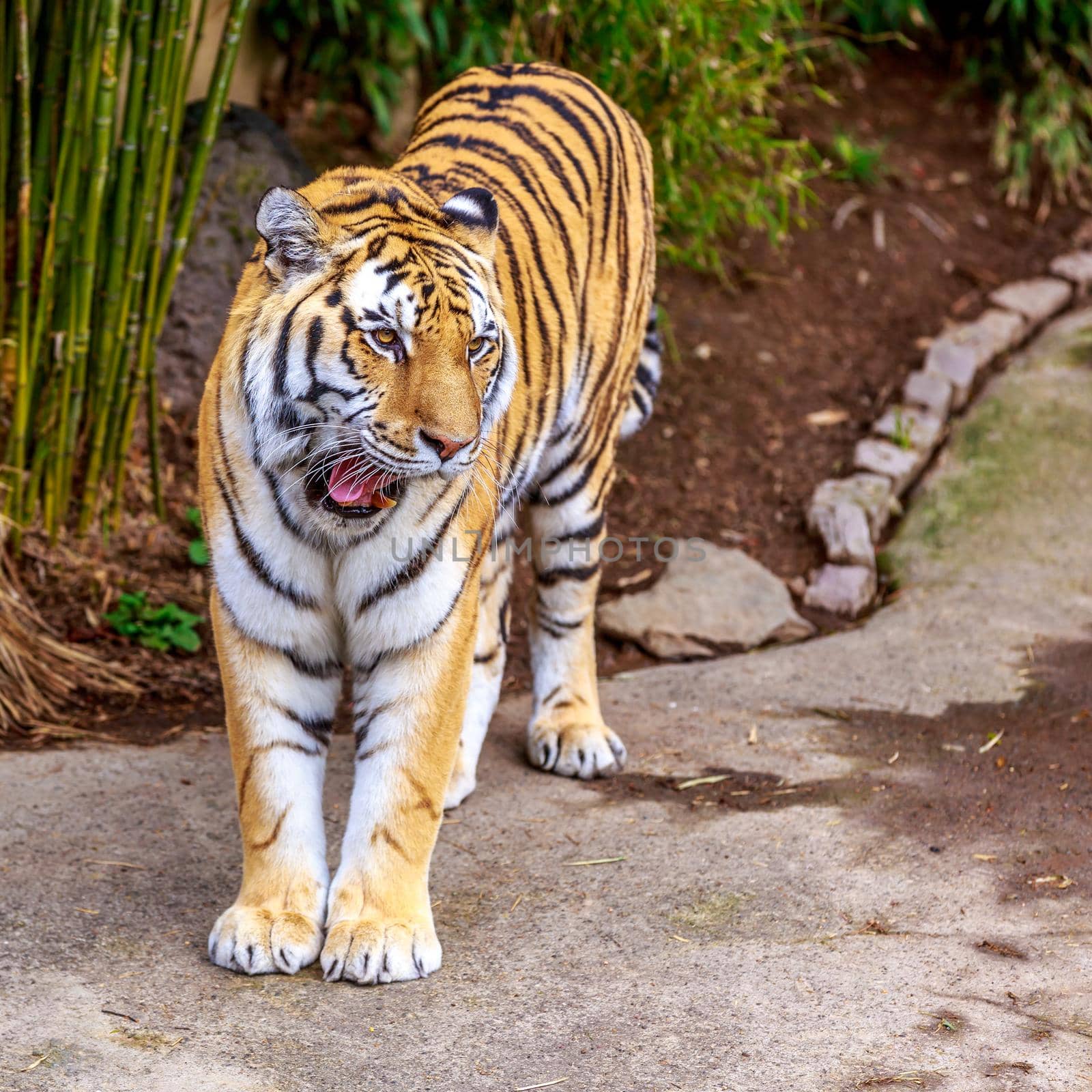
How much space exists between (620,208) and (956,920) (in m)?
1.90

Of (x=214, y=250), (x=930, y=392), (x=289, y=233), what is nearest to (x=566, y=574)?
(x=289, y=233)

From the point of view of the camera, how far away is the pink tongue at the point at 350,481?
231 cm

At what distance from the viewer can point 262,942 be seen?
8.02 feet

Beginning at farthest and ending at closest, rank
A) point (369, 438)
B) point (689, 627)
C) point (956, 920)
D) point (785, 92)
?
point (785, 92), point (689, 627), point (956, 920), point (369, 438)

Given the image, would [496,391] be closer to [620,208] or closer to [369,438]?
[369,438]

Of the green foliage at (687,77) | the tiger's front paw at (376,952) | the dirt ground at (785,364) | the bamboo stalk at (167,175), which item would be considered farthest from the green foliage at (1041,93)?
the tiger's front paw at (376,952)

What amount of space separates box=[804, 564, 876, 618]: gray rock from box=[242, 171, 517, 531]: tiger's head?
237 cm

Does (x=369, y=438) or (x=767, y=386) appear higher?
(x=369, y=438)

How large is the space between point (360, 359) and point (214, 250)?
2.61 metres

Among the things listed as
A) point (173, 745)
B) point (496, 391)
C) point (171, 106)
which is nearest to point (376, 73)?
point (171, 106)

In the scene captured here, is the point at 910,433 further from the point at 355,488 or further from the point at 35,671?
the point at 355,488

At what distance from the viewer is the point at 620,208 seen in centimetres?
361

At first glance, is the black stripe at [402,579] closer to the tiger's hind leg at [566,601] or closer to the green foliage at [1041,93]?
the tiger's hind leg at [566,601]

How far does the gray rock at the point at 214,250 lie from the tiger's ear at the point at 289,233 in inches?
89.7
